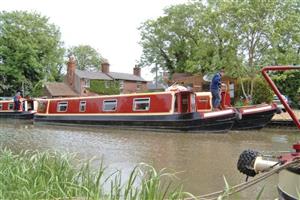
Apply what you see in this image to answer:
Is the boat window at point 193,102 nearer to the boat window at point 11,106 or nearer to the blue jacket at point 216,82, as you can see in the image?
the blue jacket at point 216,82

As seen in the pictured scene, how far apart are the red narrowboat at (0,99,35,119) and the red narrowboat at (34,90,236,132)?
4.52 m

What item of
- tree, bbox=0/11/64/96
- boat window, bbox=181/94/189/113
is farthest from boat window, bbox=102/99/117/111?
tree, bbox=0/11/64/96

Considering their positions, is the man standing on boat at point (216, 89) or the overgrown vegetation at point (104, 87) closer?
the man standing on boat at point (216, 89)

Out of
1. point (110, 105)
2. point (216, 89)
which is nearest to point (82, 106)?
point (110, 105)

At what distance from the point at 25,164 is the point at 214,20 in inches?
879

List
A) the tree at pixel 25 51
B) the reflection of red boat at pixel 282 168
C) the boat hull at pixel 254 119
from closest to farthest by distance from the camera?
the reflection of red boat at pixel 282 168 < the boat hull at pixel 254 119 < the tree at pixel 25 51

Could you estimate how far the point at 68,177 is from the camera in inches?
183

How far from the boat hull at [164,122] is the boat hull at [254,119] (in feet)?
2.57

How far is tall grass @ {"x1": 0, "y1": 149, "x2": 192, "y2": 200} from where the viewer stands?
3.86m

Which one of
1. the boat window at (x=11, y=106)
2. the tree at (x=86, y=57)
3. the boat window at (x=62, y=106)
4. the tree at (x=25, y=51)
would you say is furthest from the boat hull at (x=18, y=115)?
the tree at (x=86, y=57)

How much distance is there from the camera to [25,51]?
44.2m

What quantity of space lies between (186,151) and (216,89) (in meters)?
4.84

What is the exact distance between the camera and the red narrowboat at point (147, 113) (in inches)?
598

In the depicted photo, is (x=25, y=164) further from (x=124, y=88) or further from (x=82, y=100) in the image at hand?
(x=124, y=88)
